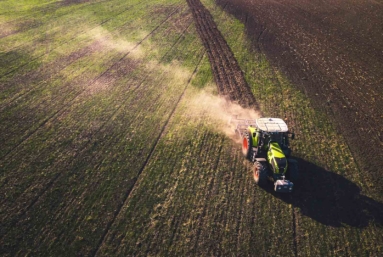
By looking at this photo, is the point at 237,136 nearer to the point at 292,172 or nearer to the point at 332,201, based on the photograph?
the point at 292,172

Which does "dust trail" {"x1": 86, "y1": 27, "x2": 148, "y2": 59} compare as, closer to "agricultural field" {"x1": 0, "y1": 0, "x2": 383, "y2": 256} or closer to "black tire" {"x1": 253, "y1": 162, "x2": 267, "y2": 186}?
"agricultural field" {"x1": 0, "y1": 0, "x2": 383, "y2": 256}

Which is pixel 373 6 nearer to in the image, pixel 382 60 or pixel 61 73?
pixel 382 60

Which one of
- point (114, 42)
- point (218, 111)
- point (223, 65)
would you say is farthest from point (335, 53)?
point (114, 42)

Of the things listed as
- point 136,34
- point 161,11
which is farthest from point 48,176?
point 161,11

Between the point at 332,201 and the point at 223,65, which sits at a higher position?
the point at 223,65

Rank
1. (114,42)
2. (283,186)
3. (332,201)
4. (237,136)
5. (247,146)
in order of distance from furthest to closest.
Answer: (114,42)
(237,136)
(247,146)
(332,201)
(283,186)

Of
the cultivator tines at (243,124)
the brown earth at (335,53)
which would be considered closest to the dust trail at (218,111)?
the cultivator tines at (243,124)

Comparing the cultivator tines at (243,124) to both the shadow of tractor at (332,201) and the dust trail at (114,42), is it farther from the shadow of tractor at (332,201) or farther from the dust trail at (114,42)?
the dust trail at (114,42)
